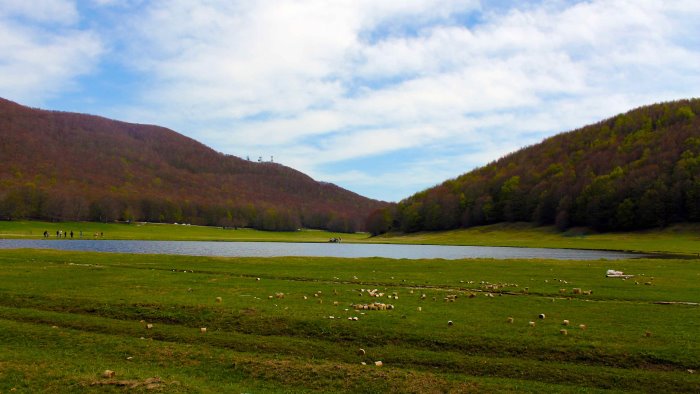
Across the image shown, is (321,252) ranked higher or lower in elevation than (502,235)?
lower

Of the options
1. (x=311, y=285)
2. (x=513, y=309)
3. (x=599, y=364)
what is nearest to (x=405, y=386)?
(x=599, y=364)

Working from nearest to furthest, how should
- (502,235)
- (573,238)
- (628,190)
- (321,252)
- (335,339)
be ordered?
(335,339), (321,252), (573,238), (628,190), (502,235)

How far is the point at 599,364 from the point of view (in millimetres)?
15062

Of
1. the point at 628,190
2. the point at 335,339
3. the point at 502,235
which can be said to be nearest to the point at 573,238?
the point at 502,235

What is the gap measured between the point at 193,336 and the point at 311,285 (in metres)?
12.0

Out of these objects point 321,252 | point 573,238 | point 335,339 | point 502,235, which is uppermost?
point 502,235

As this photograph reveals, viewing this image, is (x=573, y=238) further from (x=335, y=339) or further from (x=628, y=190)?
(x=335, y=339)

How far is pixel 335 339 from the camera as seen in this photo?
17.4 m

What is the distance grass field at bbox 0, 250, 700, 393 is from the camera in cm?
1350

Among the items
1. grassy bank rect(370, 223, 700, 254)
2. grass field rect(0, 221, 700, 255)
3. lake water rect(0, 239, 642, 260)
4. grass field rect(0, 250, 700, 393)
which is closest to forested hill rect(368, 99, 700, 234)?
grassy bank rect(370, 223, 700, 254)

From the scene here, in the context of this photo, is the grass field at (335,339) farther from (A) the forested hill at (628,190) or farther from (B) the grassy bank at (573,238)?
(A) the forested hill at (628,190)

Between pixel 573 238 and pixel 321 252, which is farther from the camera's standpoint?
pixel 573 238

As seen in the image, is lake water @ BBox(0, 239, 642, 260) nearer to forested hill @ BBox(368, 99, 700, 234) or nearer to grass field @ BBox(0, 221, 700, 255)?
grass field @ BBox(0, 221, 700, 255)

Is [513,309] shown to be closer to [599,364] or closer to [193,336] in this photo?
[599,364]
